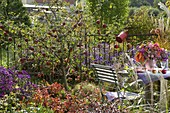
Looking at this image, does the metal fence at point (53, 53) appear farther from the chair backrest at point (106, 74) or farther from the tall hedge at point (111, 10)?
the tall hedge at point (111, 10)

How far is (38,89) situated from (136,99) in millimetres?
1578

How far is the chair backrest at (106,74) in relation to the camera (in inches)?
194

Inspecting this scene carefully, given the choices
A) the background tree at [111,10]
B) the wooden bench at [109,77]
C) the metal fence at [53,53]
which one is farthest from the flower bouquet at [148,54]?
the background tree at [111,10]

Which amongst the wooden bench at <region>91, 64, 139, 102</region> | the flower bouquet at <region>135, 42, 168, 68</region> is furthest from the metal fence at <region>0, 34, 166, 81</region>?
the flower bouquet at <region>135, 42, 168, 68</region>

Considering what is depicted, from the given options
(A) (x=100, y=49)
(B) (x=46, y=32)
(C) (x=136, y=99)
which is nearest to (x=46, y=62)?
(B) (x=46, y=32)

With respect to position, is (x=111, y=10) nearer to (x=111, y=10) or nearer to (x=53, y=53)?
(x=111, y=10)

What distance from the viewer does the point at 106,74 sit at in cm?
515

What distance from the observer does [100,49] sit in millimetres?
8484

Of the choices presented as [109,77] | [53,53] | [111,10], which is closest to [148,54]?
[109,77]

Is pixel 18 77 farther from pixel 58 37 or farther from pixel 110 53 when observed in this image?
pixel 110 53

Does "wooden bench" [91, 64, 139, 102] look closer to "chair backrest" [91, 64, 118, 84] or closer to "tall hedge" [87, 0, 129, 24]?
"chair backrest" [91, 64, 118, 84]

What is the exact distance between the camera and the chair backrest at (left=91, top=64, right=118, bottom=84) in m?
4.94

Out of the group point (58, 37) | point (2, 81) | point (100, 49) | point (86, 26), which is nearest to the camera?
point (2, 81)

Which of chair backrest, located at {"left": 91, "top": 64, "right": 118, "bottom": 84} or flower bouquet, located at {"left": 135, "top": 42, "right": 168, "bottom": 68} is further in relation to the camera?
chair backrest, located at {"left": 91, "top": 64, "right": 118, "bottom": 84}
